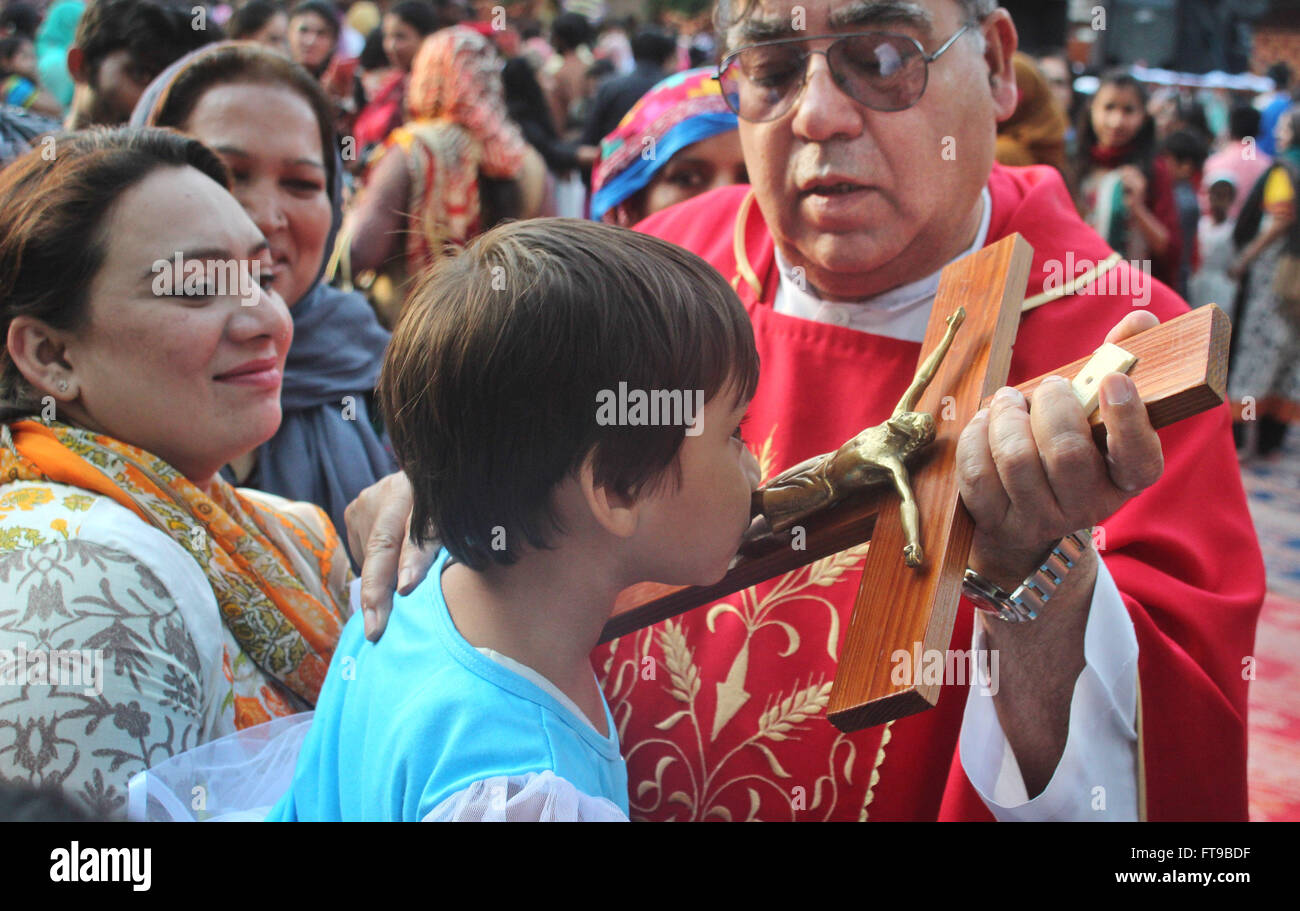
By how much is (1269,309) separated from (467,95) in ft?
21.8

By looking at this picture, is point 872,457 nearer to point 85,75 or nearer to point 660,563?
point 660,563

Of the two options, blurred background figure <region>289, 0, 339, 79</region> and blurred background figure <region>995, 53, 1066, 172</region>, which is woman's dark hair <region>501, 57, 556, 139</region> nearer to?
blurred background figure <region>289, 0, 339, 79</region>

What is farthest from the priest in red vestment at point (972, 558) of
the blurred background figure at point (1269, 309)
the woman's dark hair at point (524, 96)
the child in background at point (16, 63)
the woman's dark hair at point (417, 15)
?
the blurred background figure at point (1269, 309)

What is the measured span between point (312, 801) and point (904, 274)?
133cm

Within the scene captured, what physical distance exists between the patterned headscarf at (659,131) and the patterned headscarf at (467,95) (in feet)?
3.08

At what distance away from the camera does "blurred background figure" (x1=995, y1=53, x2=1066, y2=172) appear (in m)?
3.89

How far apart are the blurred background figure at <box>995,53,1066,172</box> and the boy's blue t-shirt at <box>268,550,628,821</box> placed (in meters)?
3.07

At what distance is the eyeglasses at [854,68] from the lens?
1.85 meters

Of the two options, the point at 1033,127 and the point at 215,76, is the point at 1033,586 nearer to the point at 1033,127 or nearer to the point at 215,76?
the point at 215,76

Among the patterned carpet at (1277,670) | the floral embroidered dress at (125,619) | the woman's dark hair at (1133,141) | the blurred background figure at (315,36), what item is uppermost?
the blurred background figure at (315,36)

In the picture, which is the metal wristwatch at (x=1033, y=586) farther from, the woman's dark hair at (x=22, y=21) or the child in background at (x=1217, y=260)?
the woman's dark hair at (x=22, y=21)

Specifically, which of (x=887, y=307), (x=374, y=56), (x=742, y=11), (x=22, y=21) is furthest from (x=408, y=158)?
(x=22, y=21)

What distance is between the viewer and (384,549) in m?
1.70

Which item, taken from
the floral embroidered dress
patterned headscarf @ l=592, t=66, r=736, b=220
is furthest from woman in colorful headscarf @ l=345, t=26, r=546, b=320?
the floral embroidered dress
